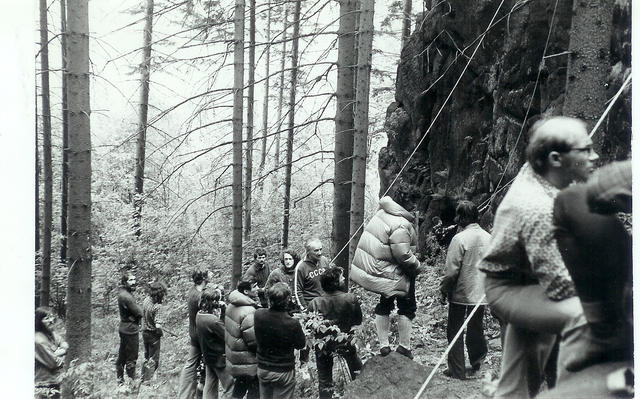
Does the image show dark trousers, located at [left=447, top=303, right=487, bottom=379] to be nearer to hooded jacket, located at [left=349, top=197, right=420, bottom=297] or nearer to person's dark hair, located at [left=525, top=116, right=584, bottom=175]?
hooded jacket, located at [left=349, top=197, right=420, bottom=297]

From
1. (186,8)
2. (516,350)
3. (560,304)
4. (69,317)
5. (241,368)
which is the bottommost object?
(241,368)

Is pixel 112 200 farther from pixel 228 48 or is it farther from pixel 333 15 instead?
pixel 333 15

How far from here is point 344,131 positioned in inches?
276

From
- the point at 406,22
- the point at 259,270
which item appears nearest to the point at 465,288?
the point at 259,270

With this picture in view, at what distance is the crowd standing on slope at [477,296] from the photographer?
123 inches

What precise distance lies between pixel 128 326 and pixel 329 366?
7.07 ft

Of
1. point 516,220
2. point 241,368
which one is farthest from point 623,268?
point 241,368

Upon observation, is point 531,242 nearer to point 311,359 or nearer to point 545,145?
point 545,145

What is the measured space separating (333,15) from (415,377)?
17.7ft

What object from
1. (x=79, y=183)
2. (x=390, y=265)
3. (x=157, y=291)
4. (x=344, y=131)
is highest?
(x=344, y=131)

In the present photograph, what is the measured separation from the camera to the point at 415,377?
456cm

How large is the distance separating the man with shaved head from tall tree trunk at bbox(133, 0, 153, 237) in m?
3.93

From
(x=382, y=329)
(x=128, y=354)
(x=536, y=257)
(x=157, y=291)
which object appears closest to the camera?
(x=536, y=257)

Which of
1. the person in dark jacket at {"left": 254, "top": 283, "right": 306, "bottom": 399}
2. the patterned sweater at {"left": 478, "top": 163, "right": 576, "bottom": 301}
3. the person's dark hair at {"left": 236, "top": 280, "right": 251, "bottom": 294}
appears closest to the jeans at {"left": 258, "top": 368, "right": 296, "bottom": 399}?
the person in dark jacket at {"left": 254, "top": 283, "right": 306, "bottom": 399}
